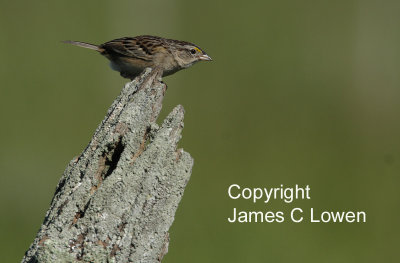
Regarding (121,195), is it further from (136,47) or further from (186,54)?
(186,54)

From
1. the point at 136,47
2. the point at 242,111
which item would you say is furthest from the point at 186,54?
the point at 242,111

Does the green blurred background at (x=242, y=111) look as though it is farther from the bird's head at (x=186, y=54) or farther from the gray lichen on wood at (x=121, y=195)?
the gray lichen on wood at (x=121, y=195)

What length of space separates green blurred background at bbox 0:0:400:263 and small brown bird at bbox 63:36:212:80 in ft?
7.26

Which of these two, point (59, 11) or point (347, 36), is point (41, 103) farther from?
point (347, 36)

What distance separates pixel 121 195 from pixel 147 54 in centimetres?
511

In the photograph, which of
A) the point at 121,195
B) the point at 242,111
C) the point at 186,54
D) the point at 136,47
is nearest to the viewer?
the point at 121,195

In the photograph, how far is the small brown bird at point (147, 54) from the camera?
29.7ft

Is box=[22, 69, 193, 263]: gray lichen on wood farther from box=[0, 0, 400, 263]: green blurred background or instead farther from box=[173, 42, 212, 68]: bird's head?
box=[0, 0, 400, 263]: green blurred background

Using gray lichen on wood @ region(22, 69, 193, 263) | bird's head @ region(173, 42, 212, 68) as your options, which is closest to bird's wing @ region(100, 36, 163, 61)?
bird's head @ region(173, 42, 212, 68)

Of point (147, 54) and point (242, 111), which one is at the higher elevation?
point (242, 111)

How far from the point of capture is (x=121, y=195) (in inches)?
164

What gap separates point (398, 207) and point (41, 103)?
22.0 ft

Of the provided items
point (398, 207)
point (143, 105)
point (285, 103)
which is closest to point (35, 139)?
point (285, 103)

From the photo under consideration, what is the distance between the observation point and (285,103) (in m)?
16.8
